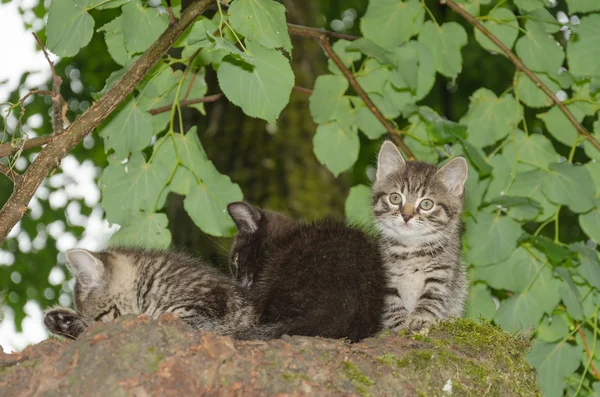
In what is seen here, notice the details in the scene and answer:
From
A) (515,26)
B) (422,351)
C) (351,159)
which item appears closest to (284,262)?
(422,351)

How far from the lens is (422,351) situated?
3.21 m

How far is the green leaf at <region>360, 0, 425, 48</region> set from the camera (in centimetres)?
479

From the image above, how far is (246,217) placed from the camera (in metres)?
4.67

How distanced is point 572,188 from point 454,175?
76 cm

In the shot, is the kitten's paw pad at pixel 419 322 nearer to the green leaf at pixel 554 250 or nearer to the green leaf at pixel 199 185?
the green leaf at pixel 554 250

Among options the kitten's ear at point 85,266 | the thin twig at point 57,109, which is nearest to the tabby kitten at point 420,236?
the kitten's ear at point 85,266

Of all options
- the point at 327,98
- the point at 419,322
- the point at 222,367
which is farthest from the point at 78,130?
the point at 419,322

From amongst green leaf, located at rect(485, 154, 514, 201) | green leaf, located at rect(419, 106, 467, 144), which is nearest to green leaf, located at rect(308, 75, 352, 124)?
green leaf, located at rect(419, 106, 467, 144)

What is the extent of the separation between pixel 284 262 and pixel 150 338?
1.41m

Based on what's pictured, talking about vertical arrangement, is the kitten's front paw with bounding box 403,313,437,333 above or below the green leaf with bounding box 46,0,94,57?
below

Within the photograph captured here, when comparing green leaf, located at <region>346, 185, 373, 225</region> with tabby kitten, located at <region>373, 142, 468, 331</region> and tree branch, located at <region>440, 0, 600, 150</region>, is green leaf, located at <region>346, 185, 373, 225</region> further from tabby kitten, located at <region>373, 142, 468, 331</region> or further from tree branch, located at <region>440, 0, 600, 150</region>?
tree branch, located at <region>440, 0, 600, 150</region>

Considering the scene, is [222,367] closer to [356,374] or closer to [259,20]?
[356,374]

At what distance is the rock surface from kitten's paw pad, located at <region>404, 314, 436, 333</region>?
759 mm

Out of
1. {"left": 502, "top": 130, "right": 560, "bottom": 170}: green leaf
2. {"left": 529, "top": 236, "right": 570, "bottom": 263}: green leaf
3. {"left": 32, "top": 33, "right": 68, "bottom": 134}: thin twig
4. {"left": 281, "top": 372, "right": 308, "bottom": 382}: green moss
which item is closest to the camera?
{"left": 281, "top": 372, "right": 308, "bottom": 382}: green moss
